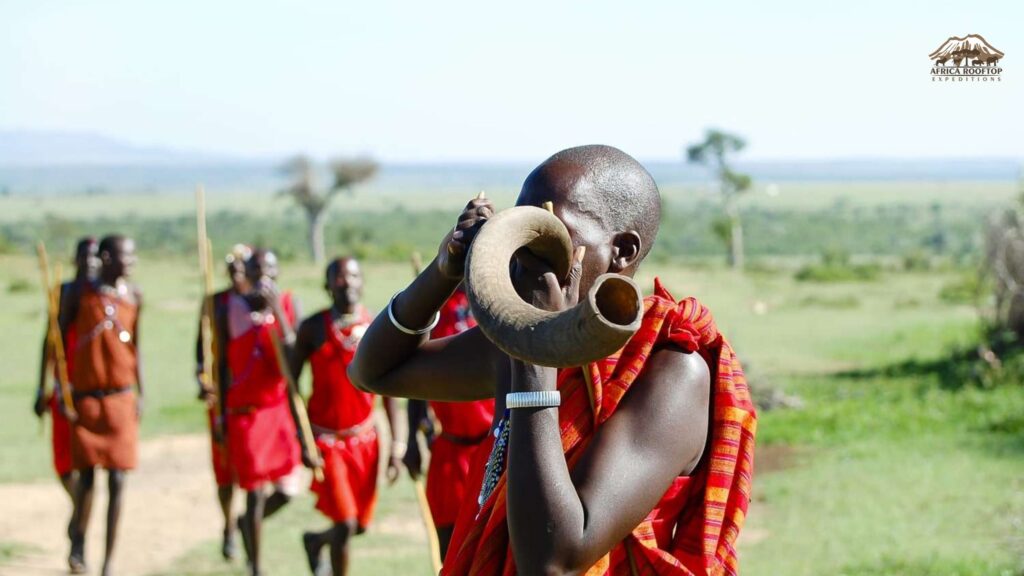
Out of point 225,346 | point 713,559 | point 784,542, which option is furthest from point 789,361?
point 713,559

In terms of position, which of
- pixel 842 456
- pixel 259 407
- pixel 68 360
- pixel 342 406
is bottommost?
pixel 842 456

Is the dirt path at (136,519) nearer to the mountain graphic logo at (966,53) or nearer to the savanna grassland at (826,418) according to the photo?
the savanna grassland at (826,418)

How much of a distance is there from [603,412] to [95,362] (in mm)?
6272

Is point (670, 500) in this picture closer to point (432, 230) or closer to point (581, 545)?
point (581, 545)

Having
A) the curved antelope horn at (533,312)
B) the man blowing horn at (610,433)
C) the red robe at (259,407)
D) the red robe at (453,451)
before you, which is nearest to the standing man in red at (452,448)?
the red robe at (453,451)

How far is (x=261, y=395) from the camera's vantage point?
766 cm

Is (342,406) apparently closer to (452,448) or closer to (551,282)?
(452,448)

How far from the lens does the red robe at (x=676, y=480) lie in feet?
7.53

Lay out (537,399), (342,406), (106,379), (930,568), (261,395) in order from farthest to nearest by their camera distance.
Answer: (106,379), (261,395), (342,406), (930,568), (537,399)

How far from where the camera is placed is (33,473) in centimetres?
1061

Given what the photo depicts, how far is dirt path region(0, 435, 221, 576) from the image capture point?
26.6 ft

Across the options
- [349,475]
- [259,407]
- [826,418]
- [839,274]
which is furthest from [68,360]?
[839,274]

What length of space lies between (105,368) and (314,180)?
161 feet

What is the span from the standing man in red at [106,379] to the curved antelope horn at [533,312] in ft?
20.1
